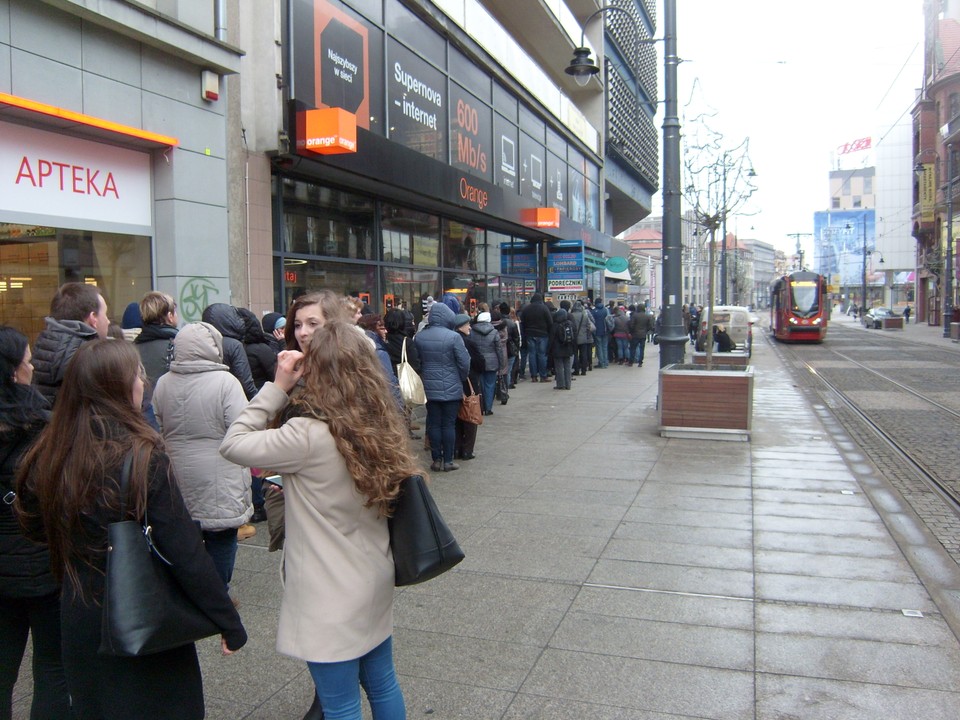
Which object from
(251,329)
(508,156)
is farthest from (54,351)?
(508,156)

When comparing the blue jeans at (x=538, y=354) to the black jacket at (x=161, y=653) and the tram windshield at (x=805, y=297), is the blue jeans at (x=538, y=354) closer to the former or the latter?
the black jacket at (x=161, y=653)

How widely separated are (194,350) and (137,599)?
6.89ft

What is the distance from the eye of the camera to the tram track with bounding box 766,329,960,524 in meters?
8.09

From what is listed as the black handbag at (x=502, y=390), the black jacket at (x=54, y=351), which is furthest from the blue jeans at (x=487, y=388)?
the black jacket at (x=54, y=351)

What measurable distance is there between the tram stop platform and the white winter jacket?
2.43 feet

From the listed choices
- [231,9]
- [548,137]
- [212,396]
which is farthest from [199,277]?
[548,137]

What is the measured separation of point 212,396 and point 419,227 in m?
12.2

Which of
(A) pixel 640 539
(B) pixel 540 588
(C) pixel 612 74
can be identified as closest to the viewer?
(B) pixel 540 588

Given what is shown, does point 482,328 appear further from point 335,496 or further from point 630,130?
point 630,130

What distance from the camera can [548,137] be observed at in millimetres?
23500

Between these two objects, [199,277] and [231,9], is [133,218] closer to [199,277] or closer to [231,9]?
[199,277]

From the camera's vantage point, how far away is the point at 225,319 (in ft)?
17.7

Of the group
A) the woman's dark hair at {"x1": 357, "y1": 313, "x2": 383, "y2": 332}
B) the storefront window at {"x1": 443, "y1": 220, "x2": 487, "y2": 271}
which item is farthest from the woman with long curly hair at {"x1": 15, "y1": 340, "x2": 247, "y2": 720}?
the storefront window at {"x1": 443, "y1": 220, "x2": 487, "y2": 271}

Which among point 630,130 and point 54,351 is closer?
point 54,351
